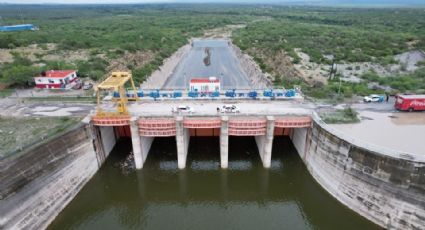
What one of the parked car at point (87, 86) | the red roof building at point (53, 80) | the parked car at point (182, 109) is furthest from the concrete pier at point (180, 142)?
the red roof building at point (53, 80)

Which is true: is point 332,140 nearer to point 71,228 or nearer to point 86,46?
point 71,228

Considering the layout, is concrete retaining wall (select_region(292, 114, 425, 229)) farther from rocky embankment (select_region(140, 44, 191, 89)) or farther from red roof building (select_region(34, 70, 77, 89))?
red roof building (select_region(34, 70, 77, 89))

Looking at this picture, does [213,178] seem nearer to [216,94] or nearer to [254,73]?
[216,94]

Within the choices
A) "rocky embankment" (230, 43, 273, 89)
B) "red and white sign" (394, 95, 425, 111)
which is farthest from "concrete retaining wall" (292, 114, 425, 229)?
"rocky embankment" (230, 43, 273, 89)

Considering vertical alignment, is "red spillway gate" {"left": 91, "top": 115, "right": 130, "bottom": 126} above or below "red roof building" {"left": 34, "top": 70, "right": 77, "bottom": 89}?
below

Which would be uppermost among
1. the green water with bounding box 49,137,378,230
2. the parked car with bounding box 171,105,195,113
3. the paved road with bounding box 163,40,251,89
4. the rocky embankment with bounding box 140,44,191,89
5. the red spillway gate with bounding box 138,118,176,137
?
the parked car with bounding box 171,105,195,113

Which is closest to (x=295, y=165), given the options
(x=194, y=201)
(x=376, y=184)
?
(x=376, y=184)
